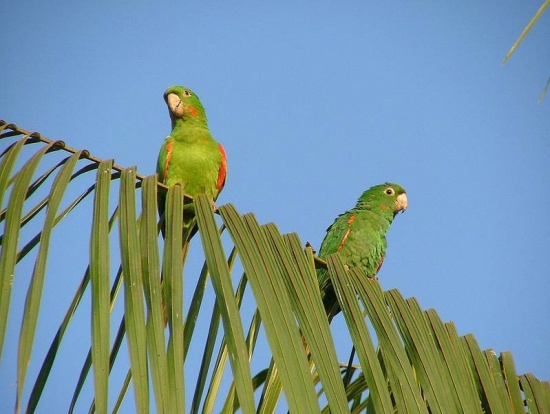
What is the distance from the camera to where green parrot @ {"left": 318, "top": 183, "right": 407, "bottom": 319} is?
5.55 metres

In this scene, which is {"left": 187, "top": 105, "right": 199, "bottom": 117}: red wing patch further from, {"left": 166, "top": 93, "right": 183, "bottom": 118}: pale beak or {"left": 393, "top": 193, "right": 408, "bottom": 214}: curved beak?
{"left": 393, "top": 193, "right": 408, "bottom": 214}: curved beak

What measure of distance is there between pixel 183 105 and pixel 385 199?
194 centimetres

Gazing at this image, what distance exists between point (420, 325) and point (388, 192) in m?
4.11

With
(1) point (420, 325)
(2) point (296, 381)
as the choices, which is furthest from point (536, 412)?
(2) point (296, 381)

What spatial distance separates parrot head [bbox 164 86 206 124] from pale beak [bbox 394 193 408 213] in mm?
1929

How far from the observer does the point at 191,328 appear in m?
2.05

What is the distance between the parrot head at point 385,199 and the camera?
6.17 m

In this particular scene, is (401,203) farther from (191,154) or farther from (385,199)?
(191,154)

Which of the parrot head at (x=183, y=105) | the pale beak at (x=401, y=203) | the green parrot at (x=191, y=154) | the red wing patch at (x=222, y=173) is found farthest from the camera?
the pale beak at (x=401, y=203)

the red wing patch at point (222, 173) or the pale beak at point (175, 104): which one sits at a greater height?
the pale beak at point (175, 104)

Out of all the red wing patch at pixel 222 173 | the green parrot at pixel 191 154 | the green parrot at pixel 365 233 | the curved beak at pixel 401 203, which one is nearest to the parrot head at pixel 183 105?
the green parrot at pixel 191 154

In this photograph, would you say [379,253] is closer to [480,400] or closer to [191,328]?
[480,400]

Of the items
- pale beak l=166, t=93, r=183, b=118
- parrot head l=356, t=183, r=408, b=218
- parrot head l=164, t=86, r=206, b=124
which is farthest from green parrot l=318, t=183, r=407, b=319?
pale beak l=166, t=93, r=183, b=118

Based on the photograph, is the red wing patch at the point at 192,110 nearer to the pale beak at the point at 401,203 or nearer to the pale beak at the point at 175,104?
the pale beak at the point at 175,104
